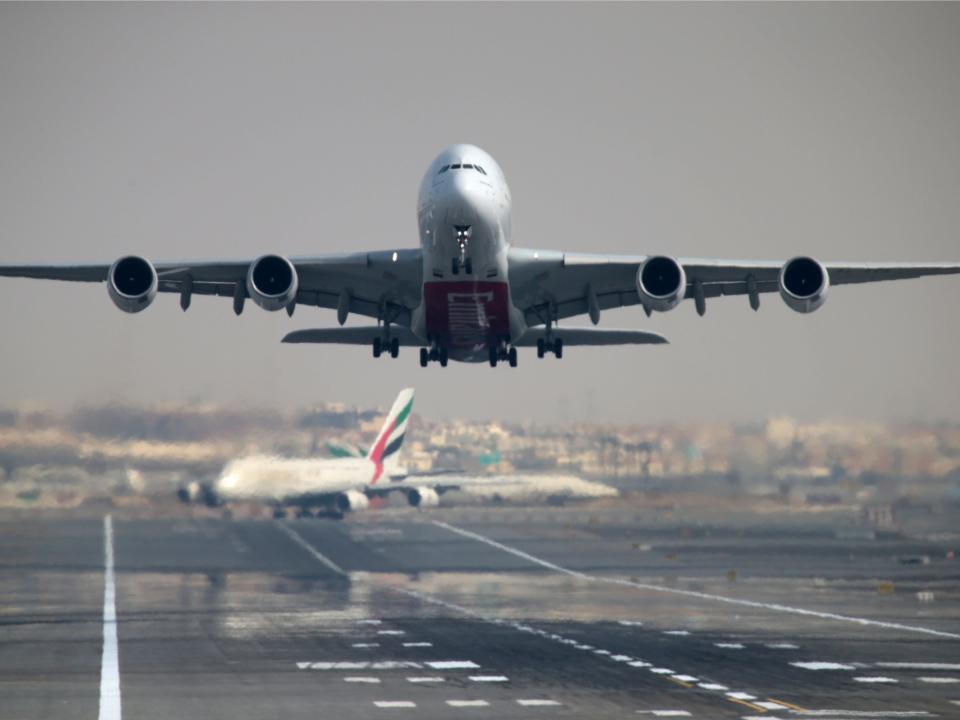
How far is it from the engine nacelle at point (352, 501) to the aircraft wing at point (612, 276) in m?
70.3

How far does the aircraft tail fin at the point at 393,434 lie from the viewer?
128m

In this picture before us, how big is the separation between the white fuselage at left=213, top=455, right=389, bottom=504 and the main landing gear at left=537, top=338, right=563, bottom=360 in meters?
46.1

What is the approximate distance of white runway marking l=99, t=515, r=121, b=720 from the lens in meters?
43.8

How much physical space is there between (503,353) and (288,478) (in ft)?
194

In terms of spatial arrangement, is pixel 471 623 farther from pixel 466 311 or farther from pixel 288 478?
pixel 288 478

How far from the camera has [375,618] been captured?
68938mm

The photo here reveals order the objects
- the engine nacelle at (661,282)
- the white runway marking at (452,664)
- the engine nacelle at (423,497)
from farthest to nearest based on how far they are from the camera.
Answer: the engine nacelle at (423,497), the white runway marking at (452,664), the engine nacelle at (661,282)

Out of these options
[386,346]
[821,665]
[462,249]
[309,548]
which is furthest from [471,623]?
[309,548]

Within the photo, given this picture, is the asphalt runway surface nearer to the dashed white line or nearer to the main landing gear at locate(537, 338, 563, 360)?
the dashed white line

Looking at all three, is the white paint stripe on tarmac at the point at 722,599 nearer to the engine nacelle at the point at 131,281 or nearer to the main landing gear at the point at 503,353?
the main landing gear at the point at 503,353

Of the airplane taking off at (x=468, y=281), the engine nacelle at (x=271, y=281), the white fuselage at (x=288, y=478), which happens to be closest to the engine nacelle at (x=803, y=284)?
the airplane taking off at (x=468, y=281)

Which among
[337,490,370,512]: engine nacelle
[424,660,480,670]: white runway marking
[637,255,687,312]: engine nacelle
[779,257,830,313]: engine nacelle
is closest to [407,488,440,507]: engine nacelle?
[337,490,370,512]: engine nacelle

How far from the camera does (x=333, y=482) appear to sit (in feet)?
390

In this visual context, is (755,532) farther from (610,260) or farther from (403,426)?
(610,260)
